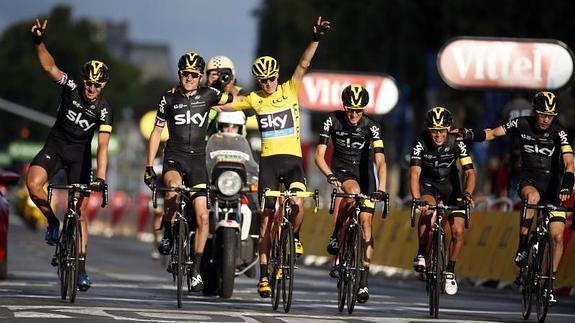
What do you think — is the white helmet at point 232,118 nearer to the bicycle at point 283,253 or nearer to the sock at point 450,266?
the bicycle at point 283,253

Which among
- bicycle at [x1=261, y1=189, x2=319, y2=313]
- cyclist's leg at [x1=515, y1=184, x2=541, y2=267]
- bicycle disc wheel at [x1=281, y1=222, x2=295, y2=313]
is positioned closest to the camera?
bicycle disc wheel at [x1=281, y1=222, x2=295, y2=313]

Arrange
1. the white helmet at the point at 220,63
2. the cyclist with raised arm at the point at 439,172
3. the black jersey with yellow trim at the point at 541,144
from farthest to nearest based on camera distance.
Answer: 1. the white helmet at the point at 220,63
2. the cyclist with raised arm at the point at 439,172
3. the black jersey with yellow trim at the point at 541,144

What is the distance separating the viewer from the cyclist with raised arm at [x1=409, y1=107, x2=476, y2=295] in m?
18.3

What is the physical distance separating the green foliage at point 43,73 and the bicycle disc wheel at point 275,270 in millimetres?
125108

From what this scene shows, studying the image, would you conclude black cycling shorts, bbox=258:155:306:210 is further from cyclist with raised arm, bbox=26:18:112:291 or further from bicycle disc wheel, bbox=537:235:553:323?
bicycle disc wheel, bbox=537:235:553:323

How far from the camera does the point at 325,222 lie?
111 ft

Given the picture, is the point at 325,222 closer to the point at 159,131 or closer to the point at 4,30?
the point at 159,131

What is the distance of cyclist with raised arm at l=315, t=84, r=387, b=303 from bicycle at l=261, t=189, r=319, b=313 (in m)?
0.55

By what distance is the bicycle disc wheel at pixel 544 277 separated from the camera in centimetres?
1689

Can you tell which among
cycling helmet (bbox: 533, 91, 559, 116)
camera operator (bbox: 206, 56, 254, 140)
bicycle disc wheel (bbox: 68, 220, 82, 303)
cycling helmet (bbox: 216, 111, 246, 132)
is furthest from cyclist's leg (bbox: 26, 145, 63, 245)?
cycling helmet (bbox: 533, 91, 559, 116)

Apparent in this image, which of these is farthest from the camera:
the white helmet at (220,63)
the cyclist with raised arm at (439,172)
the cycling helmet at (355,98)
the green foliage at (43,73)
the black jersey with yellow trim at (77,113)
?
the green foliage at (43,73)

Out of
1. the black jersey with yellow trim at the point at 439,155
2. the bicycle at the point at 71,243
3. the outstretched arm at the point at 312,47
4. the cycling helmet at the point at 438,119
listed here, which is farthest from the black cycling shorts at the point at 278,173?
the bicycle at the point at 71,243

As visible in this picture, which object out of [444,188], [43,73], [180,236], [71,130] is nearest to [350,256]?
Result: [180,236]

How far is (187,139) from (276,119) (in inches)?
35.7
